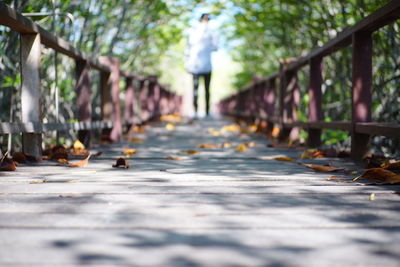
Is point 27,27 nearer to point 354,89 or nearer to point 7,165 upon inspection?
point 7,165

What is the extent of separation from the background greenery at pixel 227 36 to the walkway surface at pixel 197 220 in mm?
2842

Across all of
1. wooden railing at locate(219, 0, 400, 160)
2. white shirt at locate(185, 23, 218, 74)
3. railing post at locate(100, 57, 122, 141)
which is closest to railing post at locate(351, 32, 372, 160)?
wooden railing at locate(219, 0, 400, 160)

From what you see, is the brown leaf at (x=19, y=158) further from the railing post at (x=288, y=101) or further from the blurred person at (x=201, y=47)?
the blurred person at (x=201, y=47)

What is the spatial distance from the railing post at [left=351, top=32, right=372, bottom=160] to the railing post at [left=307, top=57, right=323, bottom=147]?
1232 mm

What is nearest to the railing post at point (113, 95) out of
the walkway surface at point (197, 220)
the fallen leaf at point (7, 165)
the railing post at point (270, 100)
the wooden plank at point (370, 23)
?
the railing post at point (270, 100)

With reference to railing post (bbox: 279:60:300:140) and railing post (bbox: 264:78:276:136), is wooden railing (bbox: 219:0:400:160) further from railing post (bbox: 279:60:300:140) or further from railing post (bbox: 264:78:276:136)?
railing post (bbox: 264:78:276:136)

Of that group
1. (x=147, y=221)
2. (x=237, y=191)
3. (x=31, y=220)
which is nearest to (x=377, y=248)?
(x=147, y=221)

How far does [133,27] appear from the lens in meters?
9.73

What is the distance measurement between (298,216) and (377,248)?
36 centimetres

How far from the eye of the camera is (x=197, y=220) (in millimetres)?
1564

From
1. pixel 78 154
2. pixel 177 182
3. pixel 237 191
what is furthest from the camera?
pixel 78 154

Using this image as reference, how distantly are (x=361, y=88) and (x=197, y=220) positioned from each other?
207cm

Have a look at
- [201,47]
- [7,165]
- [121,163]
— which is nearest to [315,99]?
[121,163]

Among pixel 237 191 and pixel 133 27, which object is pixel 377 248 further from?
pixel 133 27
